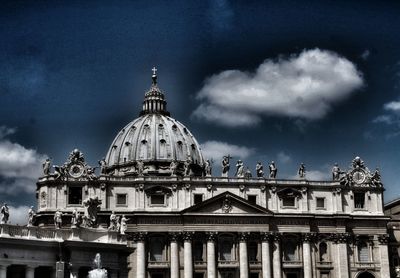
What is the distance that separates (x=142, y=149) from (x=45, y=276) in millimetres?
84460

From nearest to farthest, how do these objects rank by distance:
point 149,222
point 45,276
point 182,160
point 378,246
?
point 45,276 → point 149,222 → point 378,246 → point 182,160

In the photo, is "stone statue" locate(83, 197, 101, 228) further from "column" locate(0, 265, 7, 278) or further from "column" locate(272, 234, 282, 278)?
"column" locate(272, 234, 282, 278)

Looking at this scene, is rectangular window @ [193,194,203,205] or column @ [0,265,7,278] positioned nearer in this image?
column @ [0,265,7,278]

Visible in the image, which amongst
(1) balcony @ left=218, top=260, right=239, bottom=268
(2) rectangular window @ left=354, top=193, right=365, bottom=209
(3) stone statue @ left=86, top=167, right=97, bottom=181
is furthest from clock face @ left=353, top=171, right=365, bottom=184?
(3) stone statue @ left=86, top=167, right=97, bottom=181

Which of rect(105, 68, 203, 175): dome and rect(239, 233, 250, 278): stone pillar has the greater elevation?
rect(105, 68, 203, 175): dome

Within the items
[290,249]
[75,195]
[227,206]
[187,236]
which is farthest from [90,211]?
[290,249]

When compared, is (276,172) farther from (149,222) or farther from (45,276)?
(45,276)

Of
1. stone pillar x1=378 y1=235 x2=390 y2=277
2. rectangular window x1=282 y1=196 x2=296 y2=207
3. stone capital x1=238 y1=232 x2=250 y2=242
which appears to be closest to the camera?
stone capital x1=238 y1=232 x2=250 y2=242

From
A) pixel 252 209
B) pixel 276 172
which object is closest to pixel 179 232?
pixel 252 209

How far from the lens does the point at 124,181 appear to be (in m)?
105

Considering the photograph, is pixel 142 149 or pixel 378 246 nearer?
pixel 378 246

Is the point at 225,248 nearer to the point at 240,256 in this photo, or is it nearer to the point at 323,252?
the point at 240,256

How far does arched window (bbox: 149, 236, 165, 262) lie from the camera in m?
103

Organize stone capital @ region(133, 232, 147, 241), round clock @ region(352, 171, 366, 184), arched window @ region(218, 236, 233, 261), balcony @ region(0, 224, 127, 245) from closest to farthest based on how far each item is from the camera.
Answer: balcony @ region(0, 224, 127, 245) < stone capital @ region(133, 232, 147, 241) < arched window @ region(218, 236, 233, 261) < round clock @ region(352, 171, 366, 184)
